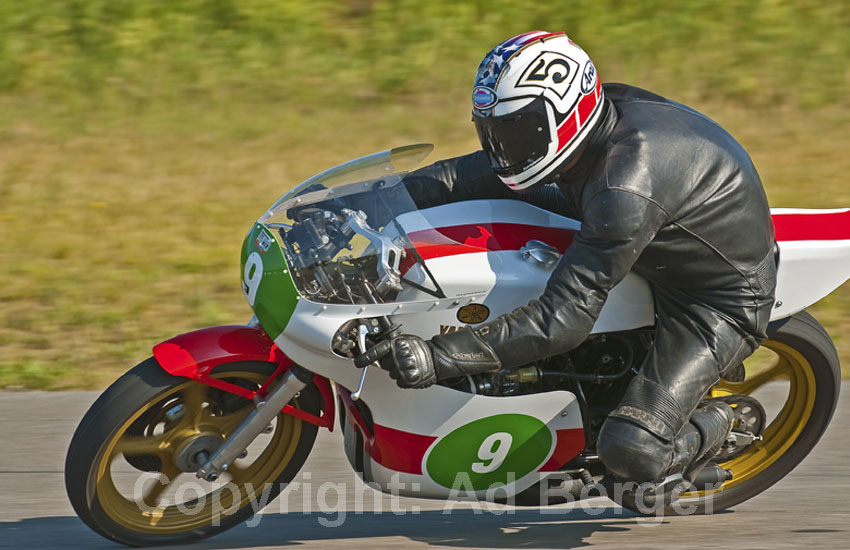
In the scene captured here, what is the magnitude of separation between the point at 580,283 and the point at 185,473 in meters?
1.64

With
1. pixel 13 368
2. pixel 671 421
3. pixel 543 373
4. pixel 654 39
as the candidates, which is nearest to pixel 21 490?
pixel 13 368

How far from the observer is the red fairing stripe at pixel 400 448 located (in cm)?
379

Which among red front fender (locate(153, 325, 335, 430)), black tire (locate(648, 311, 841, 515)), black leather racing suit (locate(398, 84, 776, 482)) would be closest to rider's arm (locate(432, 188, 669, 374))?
black leather racing suit (locate(398, 84, 776, 482))

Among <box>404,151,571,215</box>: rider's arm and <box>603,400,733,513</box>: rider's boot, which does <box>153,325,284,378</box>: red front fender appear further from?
<box>603,400,733,513</box>: rider's boot

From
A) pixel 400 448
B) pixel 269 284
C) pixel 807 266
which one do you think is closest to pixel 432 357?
pixel 400 448

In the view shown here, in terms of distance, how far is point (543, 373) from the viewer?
3830mm

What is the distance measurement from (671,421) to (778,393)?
1.54 metres

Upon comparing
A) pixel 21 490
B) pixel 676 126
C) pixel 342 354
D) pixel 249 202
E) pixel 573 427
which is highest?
pixel 676 126

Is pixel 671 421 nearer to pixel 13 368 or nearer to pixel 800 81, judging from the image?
pixel 13 368

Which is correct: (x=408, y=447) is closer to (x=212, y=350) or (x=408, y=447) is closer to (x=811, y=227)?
(x=212, y=350)

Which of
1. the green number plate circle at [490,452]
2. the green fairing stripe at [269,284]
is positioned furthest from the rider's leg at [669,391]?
the green fairing stripe at [269,284]

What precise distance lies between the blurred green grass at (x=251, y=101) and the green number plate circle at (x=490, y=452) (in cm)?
317

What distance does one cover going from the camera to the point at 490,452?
384 cm

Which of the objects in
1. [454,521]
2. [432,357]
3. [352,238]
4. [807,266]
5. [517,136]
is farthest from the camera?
[454,521]
